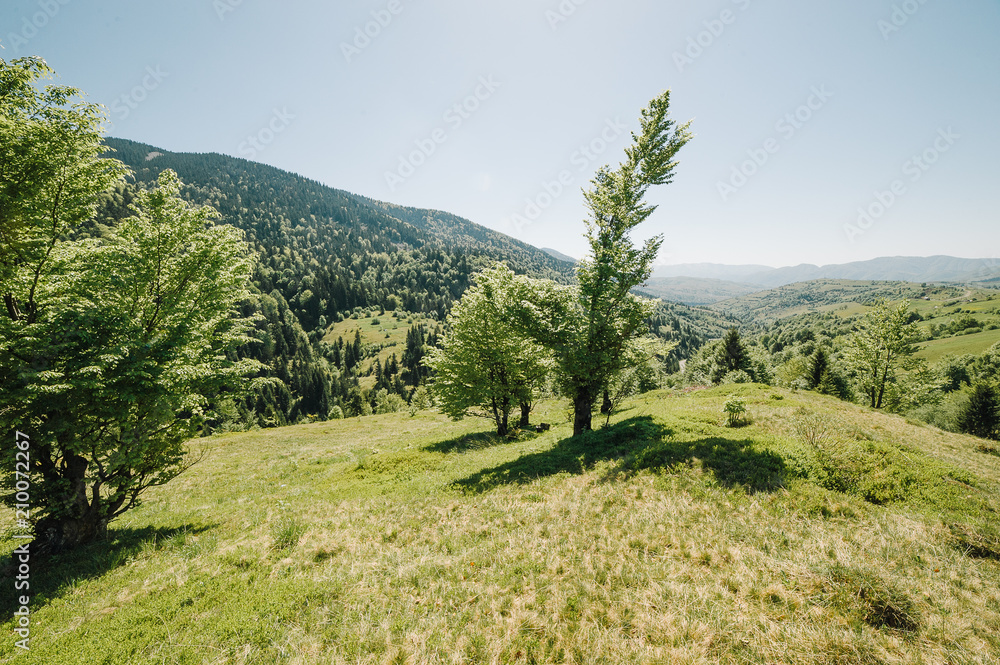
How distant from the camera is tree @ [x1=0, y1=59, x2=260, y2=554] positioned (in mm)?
9180

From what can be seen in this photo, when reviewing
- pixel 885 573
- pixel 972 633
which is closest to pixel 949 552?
pixel 885 573

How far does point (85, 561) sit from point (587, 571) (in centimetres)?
1357

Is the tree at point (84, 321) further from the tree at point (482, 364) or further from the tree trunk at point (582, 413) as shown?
the tree trunk at point (582, 413)

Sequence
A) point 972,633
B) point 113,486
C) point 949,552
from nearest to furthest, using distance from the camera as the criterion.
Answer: point 972,633 → point 949,552 → point 113,486

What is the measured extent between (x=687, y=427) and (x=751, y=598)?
38.9 ft

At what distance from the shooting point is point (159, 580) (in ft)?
28.3

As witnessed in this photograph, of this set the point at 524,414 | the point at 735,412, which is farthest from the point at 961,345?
the point at 524,414

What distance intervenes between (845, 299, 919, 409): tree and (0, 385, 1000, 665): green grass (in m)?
31.0

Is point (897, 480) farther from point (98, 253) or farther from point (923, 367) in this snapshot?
point (923, 367)

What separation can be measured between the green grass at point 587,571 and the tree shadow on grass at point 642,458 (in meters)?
0.13

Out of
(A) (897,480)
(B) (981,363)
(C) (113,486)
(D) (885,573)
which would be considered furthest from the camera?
(B) (981,363)

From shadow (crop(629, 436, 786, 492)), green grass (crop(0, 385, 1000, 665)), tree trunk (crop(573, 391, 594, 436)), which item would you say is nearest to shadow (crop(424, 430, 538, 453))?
tree trunk (crop(573, 391, 594, 436))

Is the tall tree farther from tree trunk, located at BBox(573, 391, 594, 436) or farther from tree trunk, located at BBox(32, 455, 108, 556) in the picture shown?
tree trunk, located at BBox(573, 391, 594, 436)

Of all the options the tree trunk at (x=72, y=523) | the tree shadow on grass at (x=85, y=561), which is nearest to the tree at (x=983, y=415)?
the tree shadow on grass at (x=85, y=561)
